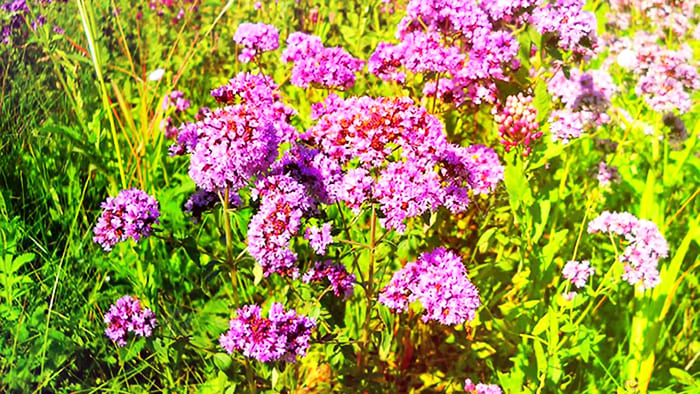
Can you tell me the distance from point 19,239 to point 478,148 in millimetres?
1875

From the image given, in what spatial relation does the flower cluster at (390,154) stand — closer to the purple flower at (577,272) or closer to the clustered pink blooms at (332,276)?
the clustered pink blooms at (332,276)

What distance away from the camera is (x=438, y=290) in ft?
6.01

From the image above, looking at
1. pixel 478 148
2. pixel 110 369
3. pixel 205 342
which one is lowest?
pixel 110 369

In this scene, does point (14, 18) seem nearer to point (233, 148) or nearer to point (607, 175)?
point (233, 148)

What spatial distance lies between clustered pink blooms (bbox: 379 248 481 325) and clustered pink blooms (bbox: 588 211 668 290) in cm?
68

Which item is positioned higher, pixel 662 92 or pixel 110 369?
pixel 662 92

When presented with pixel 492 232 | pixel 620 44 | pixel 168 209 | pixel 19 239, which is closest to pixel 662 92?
pixel 620 44

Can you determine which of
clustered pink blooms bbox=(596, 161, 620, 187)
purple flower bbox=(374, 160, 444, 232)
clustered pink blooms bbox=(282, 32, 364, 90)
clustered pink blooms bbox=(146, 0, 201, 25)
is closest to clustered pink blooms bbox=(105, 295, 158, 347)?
purple flower bbox=(374, 160, 444, 232)

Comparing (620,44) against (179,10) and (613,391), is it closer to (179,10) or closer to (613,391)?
(613,391)

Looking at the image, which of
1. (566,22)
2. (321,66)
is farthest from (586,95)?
(321,66)

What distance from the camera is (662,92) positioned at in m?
2.80

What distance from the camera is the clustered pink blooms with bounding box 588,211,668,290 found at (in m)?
2.16

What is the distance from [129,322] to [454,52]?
1.47 meters

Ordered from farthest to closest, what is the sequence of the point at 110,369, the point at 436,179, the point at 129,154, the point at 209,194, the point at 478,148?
the point at 129,154 < the point at 478,148 < the point at 110,369 < the point at 209,194 < the point at 436,179
